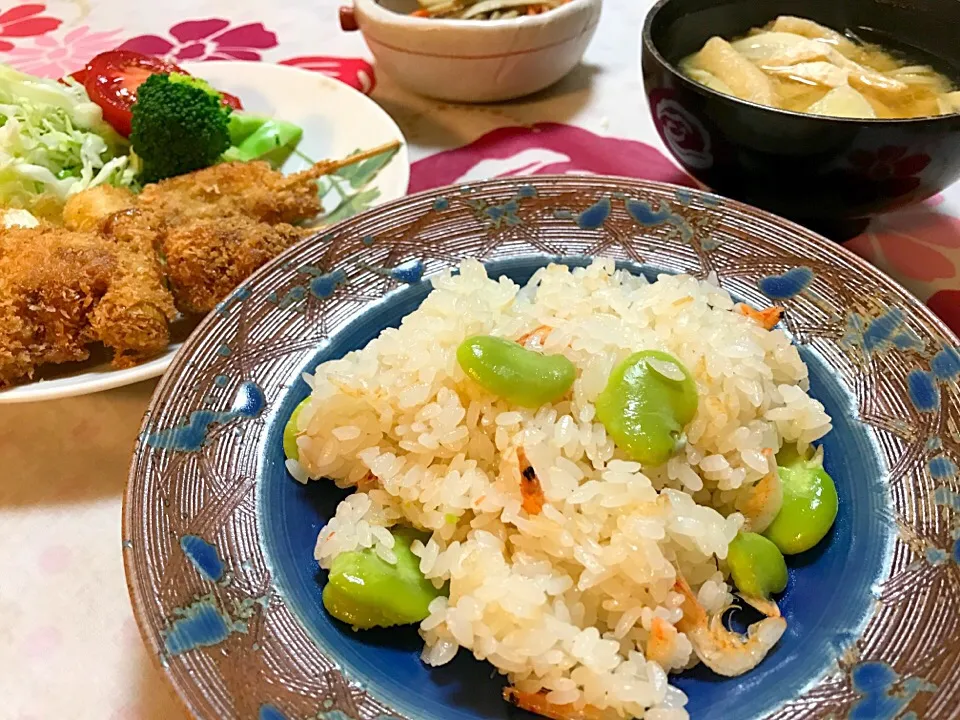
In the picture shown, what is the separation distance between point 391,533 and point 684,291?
913 millimetres

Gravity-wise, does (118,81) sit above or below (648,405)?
below

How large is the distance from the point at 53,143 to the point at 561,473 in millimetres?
2514

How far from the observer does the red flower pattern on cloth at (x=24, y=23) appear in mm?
3936

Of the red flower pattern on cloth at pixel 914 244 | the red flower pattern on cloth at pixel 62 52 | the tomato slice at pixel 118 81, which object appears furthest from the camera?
the red flower pattern on cloth at pixel 62 52

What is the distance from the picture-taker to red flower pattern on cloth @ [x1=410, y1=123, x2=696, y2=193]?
2.92 metres

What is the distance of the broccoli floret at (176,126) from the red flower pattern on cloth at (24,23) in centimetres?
150

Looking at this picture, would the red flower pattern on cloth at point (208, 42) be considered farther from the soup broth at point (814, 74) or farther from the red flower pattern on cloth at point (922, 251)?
the red flower pattern on cloth at point (922, 251)

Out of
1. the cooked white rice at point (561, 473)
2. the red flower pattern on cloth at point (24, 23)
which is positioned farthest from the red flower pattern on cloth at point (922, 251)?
the red flower pattern on cloth at point (24, 23)

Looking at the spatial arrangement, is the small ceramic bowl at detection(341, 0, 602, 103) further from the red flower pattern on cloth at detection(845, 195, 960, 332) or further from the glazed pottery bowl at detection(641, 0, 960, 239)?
the red flower pattern on cloth at detection(845, 195, 960, 332)

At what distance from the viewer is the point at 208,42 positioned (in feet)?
12.7

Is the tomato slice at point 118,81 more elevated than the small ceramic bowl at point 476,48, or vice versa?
the small ceramic bowl at point 476,48

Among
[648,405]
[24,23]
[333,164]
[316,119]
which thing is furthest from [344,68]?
[648,405]

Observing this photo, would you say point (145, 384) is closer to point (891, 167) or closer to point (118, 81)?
point (118, 81)

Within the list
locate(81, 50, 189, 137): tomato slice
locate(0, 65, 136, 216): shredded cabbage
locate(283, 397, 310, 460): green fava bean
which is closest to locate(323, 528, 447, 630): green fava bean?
locate(283, 397, 310, 460): green fava bean
